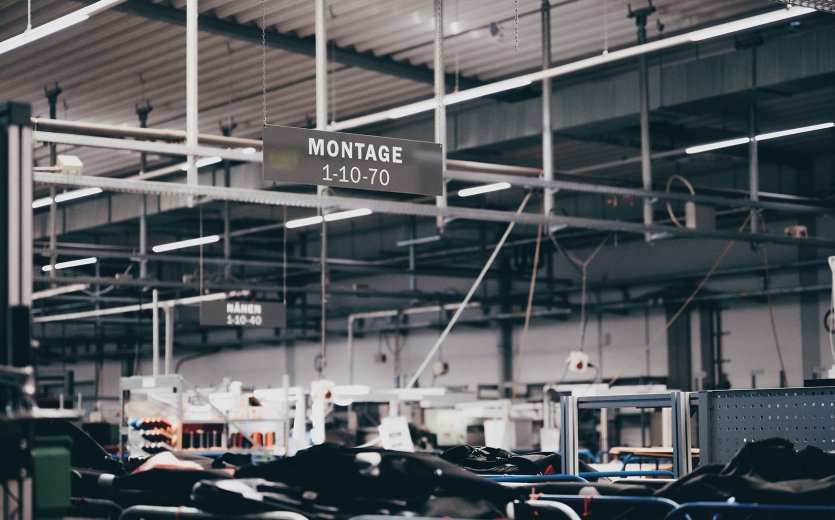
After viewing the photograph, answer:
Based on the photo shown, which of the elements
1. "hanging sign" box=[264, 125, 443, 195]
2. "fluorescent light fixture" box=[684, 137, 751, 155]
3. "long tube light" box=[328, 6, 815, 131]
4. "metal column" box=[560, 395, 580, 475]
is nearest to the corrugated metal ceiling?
"long tube light" box=[328, 6, 815, 131]

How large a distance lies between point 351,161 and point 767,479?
5367mm

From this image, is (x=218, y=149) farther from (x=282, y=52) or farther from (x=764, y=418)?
(x=764, y=418)

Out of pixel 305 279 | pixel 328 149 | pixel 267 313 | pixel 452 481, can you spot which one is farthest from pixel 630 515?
pixel 305 279

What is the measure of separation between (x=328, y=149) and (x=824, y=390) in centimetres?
465

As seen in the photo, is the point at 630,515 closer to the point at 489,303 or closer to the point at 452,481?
the point at 452,481

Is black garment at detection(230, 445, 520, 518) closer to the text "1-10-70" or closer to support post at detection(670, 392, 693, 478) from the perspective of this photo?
support post at detection(670, 392, 693, 478)

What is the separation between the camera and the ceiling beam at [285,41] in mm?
11141

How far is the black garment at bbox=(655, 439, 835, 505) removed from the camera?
3764 mm

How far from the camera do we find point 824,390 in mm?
5238

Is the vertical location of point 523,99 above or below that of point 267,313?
above

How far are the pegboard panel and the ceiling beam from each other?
743 cm

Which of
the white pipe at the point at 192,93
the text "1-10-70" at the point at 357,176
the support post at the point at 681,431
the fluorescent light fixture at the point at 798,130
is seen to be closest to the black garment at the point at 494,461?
the support post at the point at 681,431

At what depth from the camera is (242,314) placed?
14953 mm

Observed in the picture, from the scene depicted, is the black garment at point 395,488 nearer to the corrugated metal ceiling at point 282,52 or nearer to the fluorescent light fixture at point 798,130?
the corrugated metal ceiling at point 282,52
